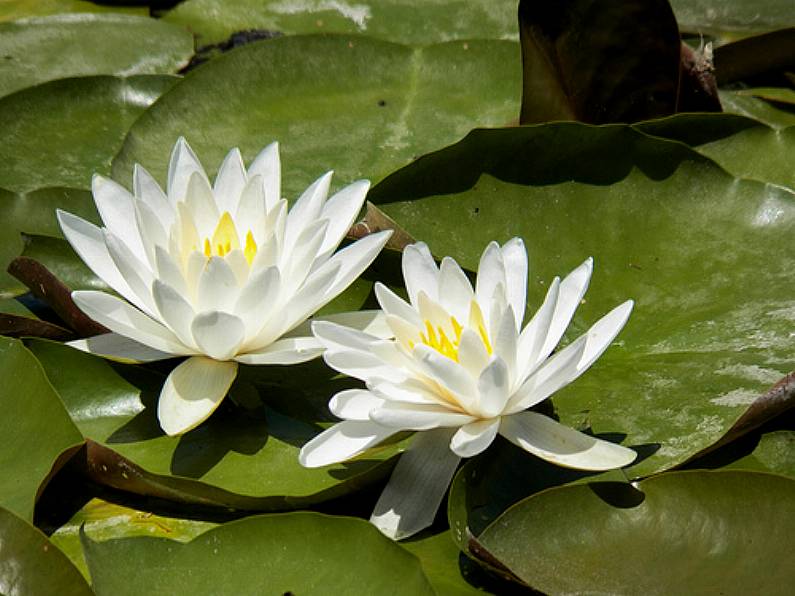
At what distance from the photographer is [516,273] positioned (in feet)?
5.11

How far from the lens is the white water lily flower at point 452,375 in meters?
1.40

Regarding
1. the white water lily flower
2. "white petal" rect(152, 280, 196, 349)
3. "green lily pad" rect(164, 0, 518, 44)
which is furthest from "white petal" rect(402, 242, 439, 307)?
"green lily pad" rect(164, 0, 518, 44)

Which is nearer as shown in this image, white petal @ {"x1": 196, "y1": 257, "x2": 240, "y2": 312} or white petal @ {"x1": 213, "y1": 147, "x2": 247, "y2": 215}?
white petal @ {"x1": 196, "y1": 257, "x2": 240, "y2": 312}

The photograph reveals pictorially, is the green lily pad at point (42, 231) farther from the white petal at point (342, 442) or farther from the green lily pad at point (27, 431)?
the white petal at point (342, 442)

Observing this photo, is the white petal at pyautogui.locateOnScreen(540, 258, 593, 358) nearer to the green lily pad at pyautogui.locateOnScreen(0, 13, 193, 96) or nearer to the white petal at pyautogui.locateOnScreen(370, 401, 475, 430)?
the white petal at pyautogui.locateOnScreen(370, 401, 475, 430)

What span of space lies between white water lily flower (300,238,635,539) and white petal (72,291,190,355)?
25 centimetres

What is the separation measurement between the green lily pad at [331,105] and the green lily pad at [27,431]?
1.96 ft

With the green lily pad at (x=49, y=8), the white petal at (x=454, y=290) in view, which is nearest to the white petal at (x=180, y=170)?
the white petal at (x=454, y=290)

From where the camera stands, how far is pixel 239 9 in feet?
9.39

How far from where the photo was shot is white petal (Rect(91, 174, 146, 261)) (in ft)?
5.55

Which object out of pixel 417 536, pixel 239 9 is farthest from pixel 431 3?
pixel 417 536

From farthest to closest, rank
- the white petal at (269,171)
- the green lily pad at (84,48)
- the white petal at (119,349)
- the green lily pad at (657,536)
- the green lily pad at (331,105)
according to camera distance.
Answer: the green lily pad at (84,48)
the green lily pad at (331,105)
the white petal at (269,171)
the white petal at (119,349)
the green lily pad at (657,536)

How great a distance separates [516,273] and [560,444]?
0.27 meters

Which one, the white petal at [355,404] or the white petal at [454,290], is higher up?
the white petal at [454,290]
